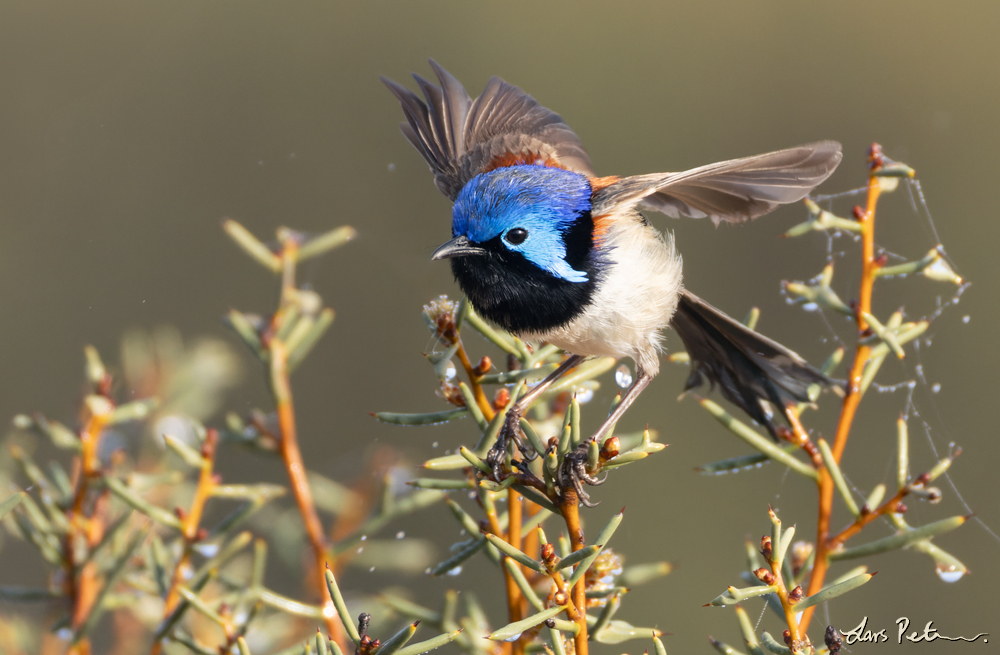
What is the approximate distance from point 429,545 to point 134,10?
3207mm

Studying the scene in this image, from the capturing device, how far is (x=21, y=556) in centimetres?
170

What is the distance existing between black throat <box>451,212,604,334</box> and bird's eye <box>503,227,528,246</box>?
19mm

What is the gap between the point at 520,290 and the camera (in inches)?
73.5

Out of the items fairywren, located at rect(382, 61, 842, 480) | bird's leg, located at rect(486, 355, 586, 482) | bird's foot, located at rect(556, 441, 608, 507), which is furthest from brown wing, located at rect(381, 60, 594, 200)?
bird's foot, located at rect(556, 441, 608, 507)

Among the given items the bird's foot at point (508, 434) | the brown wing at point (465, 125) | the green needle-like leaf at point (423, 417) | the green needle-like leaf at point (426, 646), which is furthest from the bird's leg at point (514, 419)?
the brown wing at point (465, 125)

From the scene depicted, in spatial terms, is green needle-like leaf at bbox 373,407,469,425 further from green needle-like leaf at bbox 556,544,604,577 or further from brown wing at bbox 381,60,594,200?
brown wing at bbox 381,60,594,200

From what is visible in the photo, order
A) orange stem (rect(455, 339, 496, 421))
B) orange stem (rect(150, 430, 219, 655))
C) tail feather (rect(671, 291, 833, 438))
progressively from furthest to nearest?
tail feather (rect(671, 291, 833, 438))
orange stem (rect(455, 339, 496, 421))
orange stem (rect(150, 430, 219, 655))

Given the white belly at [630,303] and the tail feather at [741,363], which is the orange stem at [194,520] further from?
the tail feather at [741,363]

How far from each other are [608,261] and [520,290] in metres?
0.23

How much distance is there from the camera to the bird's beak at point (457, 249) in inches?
70.2

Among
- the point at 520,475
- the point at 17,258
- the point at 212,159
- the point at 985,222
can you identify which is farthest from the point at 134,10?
the point at 985,222

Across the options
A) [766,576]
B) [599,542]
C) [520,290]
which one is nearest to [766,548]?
[766,576]

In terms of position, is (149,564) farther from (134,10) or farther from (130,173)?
(134,10)

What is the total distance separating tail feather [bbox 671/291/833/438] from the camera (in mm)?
1731
